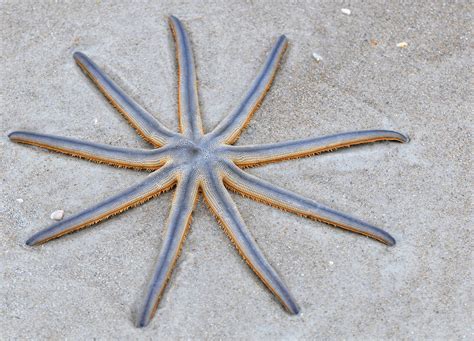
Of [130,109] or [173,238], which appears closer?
[173,238]

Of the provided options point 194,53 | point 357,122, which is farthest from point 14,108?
point 357,122

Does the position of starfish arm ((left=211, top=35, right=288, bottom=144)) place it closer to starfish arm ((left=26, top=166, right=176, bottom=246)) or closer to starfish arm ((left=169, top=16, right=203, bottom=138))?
starfish arm ((left=169, top=16, right=203, bottom=138))

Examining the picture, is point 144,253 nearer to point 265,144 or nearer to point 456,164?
point 265,144

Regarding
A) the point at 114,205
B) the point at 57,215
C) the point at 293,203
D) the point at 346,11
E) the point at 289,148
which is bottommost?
the point at 57,215

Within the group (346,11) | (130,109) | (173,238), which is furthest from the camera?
(346,11)

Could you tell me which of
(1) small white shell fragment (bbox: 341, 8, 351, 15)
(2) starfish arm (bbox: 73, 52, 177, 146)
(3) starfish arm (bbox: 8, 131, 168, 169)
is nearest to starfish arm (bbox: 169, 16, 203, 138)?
(2) starfish arm (bbox: 73, 52, 177, 146)

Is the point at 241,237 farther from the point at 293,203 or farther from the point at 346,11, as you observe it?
the point at 346,11

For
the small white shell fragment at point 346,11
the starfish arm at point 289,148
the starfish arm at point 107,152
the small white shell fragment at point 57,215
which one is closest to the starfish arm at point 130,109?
the starfish arm at point 107,152

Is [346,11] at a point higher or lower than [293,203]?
higher

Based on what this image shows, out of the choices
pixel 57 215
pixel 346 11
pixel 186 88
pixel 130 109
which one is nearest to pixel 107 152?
pixel 130 109
